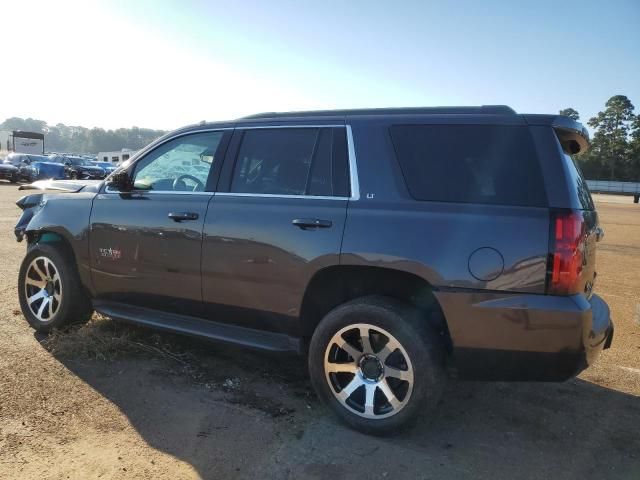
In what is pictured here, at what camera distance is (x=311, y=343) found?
348cm

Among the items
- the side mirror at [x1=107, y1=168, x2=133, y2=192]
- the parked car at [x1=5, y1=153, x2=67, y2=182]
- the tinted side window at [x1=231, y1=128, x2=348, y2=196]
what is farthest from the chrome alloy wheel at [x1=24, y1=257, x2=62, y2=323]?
the parked car at [x1=5, y1=153, x2=67, y2=182]

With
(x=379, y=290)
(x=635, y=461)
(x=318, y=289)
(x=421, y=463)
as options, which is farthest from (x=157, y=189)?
(x=635, y=461)

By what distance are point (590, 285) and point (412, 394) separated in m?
1.28

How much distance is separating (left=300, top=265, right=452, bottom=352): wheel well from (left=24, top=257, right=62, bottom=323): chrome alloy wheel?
8.03 feet

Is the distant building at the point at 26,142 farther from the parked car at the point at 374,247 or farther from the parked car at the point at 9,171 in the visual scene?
the parked car at the point at 374,247

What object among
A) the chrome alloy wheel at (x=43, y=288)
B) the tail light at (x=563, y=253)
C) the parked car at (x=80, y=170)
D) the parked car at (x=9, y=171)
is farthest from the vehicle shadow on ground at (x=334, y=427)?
the parked car at (x=80, y=170)

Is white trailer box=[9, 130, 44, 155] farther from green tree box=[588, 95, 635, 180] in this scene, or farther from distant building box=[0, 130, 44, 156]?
green tree box=[588, 95, 635, 180]

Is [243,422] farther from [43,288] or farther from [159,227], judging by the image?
[43,288]

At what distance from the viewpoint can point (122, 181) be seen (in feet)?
14.5

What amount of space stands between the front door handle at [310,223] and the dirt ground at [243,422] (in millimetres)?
1225

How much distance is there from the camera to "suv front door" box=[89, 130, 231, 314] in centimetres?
396

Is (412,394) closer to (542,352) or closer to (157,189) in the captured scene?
(542,352)

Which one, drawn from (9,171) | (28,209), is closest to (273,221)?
(28,209)

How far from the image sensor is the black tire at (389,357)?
3.12 metres
